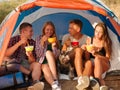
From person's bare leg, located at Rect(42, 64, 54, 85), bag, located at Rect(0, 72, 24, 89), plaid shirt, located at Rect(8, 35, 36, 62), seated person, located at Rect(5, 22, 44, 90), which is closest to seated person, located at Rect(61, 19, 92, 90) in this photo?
person's bare leg, located at Rect(42, 64, 54, 85)

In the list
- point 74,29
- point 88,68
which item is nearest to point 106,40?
point 74,29

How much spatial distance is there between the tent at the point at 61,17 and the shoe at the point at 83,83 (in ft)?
2.90

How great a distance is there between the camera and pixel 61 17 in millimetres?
6527

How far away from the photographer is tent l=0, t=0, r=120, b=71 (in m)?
4.68

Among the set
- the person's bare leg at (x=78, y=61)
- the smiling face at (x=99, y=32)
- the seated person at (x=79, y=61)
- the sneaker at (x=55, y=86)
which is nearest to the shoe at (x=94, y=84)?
the seated person at (x=79, y=61)

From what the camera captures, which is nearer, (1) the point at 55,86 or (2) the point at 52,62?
(1) the point at 55,86

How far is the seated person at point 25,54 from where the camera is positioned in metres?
4.74

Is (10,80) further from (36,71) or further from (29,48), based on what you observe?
(29,48)

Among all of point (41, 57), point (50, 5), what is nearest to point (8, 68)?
point (41, 57)

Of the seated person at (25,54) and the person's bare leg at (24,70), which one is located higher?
the seated person at (25,54)

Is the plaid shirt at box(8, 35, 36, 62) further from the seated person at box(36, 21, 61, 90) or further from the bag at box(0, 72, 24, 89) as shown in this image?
the bag at box(0, 72, 24, 89)

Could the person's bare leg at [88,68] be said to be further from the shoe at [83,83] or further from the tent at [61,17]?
the tent at [61,17]

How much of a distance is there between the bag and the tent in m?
0.26

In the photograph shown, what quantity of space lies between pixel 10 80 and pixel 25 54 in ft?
1.89
